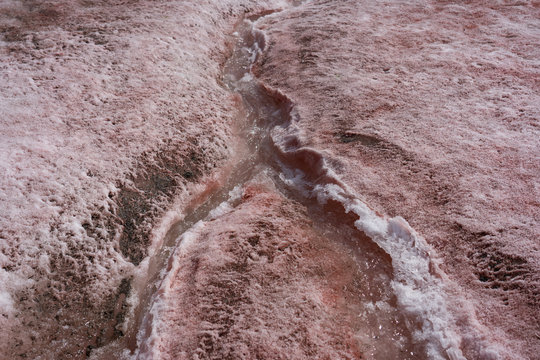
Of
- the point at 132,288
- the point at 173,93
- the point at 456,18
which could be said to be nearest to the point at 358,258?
the point at 132,288

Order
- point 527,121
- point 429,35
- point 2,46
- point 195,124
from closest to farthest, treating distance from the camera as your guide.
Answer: point 527,121 < point 195,124 < point 2,46 < point 429,35

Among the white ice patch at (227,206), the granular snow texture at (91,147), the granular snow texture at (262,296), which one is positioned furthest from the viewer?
the white ice patch at (227,206)

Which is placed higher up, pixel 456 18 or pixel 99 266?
pixel 456 18

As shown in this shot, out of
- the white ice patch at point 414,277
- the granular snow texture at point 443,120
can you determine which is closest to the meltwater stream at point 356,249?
the white ice patch at point 414,277

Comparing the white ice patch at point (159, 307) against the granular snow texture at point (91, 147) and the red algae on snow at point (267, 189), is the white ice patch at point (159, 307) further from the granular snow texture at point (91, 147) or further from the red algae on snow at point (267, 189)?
the granular snow texture at point (91, 147)

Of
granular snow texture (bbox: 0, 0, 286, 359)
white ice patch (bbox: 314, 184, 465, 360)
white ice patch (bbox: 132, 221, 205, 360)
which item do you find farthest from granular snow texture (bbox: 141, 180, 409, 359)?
granular snow texture (bbox: 0, 0, 286, 359)

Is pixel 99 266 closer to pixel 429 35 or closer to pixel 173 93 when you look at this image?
pixel 173 93

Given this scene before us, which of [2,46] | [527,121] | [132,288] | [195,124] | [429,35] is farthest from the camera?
[429,35]

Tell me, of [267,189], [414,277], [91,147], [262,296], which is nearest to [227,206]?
[267,189]
